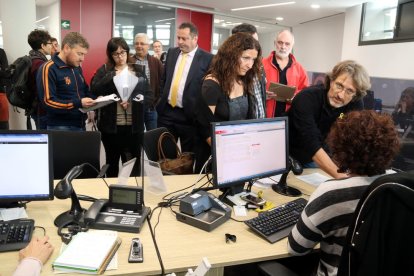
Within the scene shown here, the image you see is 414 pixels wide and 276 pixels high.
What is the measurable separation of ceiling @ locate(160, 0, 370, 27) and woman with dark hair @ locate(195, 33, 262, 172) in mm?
4877

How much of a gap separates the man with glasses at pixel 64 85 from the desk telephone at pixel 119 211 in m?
1.37

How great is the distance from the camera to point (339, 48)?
307 inches

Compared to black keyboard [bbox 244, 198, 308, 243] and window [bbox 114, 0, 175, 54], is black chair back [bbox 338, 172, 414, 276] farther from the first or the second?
window [bbox 114, 0, 175, 54]

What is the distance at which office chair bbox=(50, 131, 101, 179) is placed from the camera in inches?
86.4

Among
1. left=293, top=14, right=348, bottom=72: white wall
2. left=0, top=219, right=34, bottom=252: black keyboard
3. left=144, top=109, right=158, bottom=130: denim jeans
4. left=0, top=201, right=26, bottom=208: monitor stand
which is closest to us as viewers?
left=0, top=219, right=34, bottom=252: black keyboard

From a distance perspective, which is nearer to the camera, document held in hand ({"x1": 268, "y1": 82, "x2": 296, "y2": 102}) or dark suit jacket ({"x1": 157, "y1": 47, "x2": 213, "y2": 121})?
document held in hand ({"x1": 268, "y1": 82, "x2": 296, "y2": 102})

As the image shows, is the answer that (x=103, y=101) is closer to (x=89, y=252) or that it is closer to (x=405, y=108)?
(x=89, y=252)

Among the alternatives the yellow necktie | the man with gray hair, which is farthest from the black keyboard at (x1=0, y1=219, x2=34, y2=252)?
the man with gray hair

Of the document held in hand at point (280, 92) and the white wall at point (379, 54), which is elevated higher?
the white wall at point (379, 54)

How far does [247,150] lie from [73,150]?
118 centimetres

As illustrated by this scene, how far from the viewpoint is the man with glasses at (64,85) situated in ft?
8.80

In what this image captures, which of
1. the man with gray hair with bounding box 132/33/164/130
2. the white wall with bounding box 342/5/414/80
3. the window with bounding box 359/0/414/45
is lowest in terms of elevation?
the man with gray hair with bounding box 132/33/164/130

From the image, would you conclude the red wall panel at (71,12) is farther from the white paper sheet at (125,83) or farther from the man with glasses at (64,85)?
the white paper sheet at (125,83)

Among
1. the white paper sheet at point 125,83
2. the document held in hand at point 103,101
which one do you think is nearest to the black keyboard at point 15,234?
the document held in hand at point 103,101
